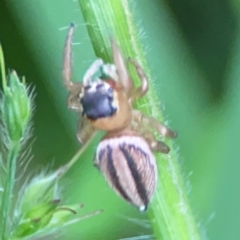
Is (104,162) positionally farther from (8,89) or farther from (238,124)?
(238,124)

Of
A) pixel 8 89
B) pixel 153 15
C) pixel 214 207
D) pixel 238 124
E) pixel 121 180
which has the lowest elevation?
pixel 214 207

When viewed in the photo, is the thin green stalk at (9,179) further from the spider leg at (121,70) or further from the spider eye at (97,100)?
the spider eye at (97,100)

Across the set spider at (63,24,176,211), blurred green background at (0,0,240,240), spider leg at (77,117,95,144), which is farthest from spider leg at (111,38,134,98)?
blurred green background at (0,0,240,240)

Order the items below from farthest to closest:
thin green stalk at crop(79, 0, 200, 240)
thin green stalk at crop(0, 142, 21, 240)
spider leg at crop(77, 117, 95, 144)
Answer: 1. spider leg at crop(77, 117, 95, 144)
2. thin green stalk at crop(79, 0, 200, 240)
3. thin green stalk at crop(0, 142, 21, 240)

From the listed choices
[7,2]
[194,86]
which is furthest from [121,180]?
[7,2]

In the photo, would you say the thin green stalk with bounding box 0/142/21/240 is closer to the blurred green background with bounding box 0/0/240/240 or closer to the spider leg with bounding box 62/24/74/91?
the spider leg with bounding box 62/24/74/91

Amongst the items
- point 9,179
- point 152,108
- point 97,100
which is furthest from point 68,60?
point 9,179
